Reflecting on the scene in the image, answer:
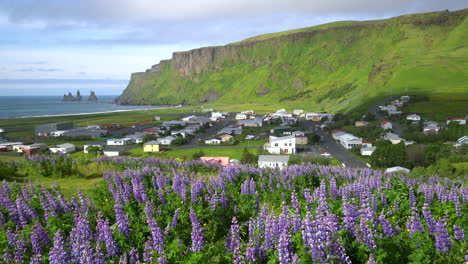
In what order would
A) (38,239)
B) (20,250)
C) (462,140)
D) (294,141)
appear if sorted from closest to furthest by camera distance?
1. (20,250)
2. (38,239)
3. (294,141)
4. (462,140)

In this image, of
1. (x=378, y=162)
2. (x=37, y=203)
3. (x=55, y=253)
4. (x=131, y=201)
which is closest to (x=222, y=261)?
(x=55, y=253)

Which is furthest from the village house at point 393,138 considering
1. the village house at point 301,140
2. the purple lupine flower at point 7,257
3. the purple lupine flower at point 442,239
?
the purple lupine flower at point 7,257

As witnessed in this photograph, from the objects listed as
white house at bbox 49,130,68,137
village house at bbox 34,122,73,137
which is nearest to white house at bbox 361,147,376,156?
white house at bbox 49,130,68,137

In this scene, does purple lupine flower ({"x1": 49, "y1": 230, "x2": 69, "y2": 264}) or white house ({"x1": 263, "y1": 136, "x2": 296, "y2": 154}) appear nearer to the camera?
purple lupine flower ({"x1": 49, "y1": 230, "x2": 69, "y2": 264})

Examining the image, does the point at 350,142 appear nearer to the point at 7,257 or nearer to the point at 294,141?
the point at 294,141

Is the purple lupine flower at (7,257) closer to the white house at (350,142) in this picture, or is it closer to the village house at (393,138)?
the white house at (350,142)

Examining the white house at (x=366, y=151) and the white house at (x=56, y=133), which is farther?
the white house at (x=56, y=133)

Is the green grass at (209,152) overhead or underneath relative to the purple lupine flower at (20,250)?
underneath

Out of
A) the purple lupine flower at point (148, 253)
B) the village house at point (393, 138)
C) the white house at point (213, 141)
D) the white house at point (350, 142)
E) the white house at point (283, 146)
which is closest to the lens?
the purple lupine flower at point (148, 253)

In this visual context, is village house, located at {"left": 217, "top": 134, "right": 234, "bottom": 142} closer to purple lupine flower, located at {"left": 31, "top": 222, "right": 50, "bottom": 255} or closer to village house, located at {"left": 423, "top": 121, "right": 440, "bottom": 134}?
village house, located at {"left": 423, "top": 121, "right": 440, "bottom": 134}

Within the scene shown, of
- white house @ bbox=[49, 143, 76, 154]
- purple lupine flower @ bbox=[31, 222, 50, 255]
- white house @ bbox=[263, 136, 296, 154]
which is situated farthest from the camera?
white house @ bbox=[49, 143, 76, 154]

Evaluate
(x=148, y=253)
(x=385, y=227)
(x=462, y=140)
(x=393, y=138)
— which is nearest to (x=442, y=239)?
(x=385, y=227)

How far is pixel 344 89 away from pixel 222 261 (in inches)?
7153

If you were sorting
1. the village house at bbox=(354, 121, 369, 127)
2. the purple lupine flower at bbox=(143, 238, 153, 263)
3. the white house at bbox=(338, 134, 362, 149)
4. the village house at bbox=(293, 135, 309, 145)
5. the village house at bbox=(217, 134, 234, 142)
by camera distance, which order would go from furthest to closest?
the village house at bbox=(354, 121, 369, 127)
the village house at bbox=(217, 134, 234, 142)
the village house at bbox=(293, 135, 309, 145)
the white house at bbox=(338, 134, 362, 149)
the purple lupine flower at bbox=(143, 238, 153, 263)
